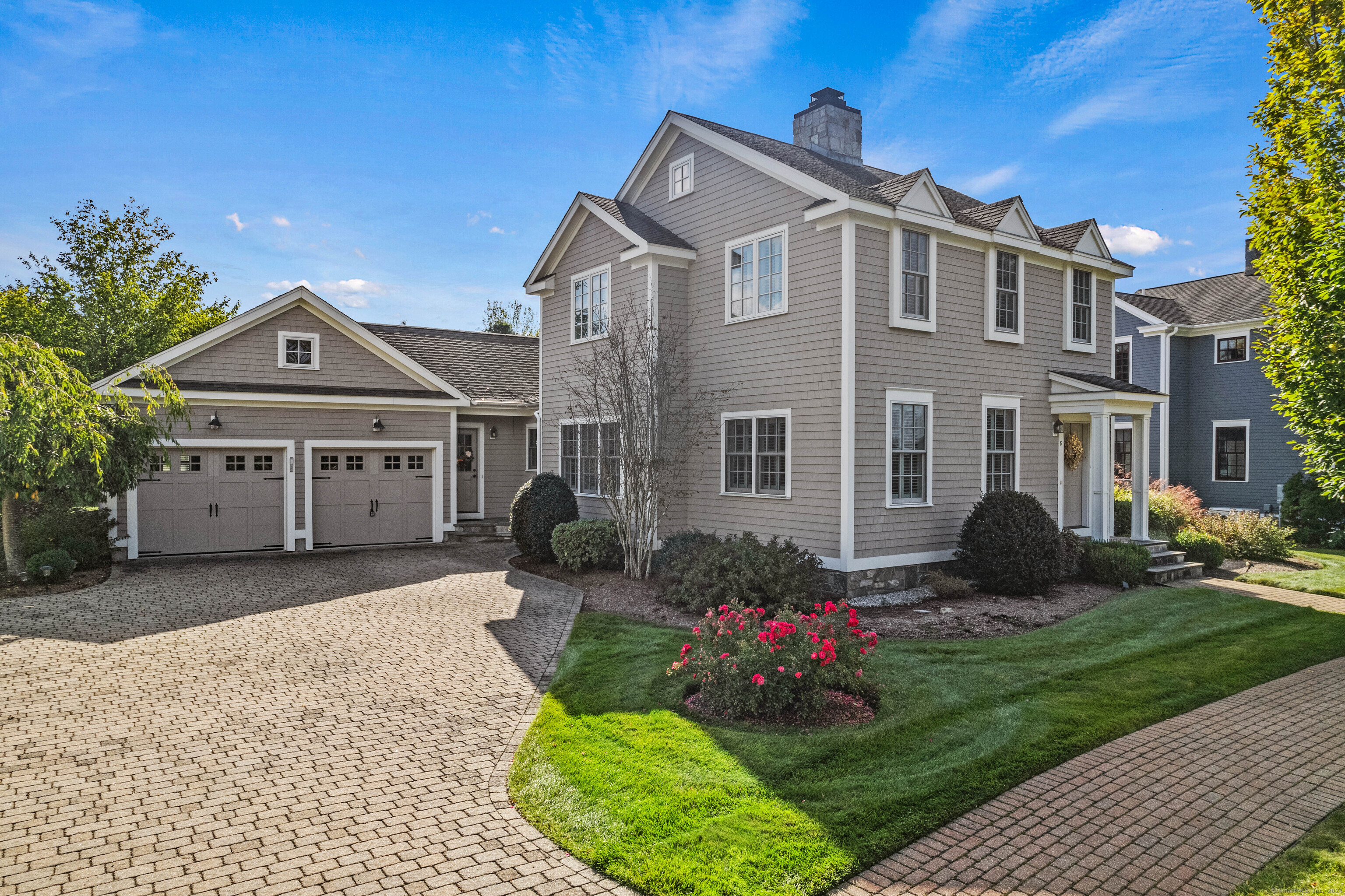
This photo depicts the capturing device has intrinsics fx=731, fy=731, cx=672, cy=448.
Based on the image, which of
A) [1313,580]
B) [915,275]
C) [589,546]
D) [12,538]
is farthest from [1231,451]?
[12,538]

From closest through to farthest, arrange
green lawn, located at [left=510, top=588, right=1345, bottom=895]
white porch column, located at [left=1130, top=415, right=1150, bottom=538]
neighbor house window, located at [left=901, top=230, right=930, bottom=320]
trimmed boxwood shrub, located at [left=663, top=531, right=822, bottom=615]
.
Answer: green lawn, located at [left=510, top=588, right=1345, bottom=895] → trimmed boxwood shrub, located at [left=663, top=531, right=822, bottom=615] → neighbor house window, located at [left=901, top=230, right=930, bottom=320] → white porch column, located at [left=1130, top=415, right=1150, bottom=538]

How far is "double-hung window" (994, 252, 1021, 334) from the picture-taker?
13461 mm

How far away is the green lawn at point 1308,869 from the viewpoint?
3982 millimetres

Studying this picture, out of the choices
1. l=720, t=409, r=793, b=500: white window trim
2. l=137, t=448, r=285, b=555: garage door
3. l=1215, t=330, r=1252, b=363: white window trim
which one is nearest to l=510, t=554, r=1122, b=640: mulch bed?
l=720, t=409, r=793, b=500: white window trim

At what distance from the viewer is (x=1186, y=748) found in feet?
19.5

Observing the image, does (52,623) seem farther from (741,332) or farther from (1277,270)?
(1277,270)

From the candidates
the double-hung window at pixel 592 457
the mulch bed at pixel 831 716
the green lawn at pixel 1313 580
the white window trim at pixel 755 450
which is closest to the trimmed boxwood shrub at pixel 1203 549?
the green lawn at pixel 1313 580

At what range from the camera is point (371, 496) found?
17547mm

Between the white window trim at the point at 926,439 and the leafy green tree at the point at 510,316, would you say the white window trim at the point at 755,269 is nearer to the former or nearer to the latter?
the white window trim at the point at 926,439

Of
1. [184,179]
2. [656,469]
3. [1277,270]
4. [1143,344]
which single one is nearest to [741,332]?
[656,469]

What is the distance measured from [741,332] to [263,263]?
23.3 meters

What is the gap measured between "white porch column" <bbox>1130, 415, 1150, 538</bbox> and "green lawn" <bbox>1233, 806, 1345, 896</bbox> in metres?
11.0

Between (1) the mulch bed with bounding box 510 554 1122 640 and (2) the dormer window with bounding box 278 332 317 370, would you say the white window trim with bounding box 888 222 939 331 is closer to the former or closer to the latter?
(1) the mulch bed with bounding box 510 554 1122 640

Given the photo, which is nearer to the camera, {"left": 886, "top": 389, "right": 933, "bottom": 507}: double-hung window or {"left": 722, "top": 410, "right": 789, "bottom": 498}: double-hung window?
{"left": 886, "top": 389, "right": 933, "bottom": 507}: double-hung window
